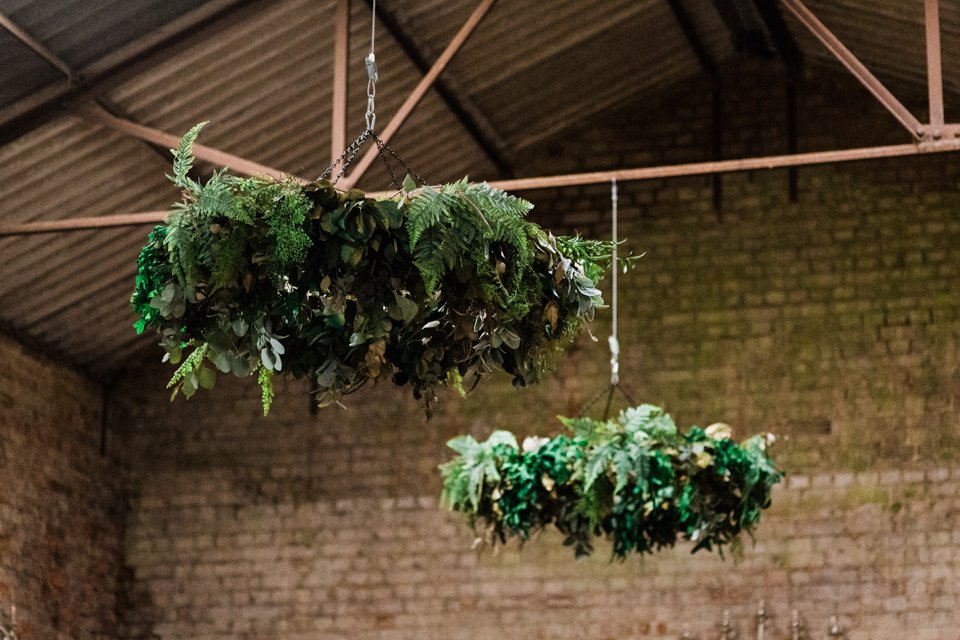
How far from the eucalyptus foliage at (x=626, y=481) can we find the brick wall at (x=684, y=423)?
2535mm

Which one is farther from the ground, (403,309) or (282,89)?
(282,89)

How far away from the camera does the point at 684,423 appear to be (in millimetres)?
10133

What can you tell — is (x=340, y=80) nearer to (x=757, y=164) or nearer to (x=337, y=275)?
(x=757, y=164)

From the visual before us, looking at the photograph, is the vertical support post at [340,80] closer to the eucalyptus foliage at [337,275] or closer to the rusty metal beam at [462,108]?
the rusty metal beam at [462,108]

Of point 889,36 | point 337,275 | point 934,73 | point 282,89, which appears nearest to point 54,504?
point 282,89

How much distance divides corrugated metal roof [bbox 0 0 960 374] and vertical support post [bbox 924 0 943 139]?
1374mm

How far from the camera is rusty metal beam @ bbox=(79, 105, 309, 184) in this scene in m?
7.64

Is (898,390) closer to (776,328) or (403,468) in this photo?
(776,328)

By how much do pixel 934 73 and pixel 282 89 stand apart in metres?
3.38

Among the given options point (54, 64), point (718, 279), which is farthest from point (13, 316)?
point (718, 279)

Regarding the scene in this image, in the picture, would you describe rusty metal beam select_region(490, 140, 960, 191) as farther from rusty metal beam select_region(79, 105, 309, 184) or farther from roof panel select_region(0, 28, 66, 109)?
roof panel select_region(0, 28, 66, 109)

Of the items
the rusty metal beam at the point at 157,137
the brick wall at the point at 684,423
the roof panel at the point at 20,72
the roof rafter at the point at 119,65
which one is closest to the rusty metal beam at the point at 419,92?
the rusty metal beam at the point at 157,137

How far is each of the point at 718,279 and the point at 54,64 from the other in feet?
13.9

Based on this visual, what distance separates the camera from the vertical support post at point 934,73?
7266mm
